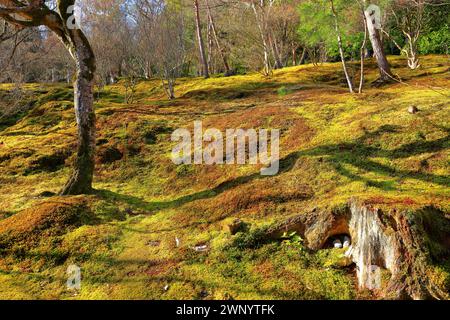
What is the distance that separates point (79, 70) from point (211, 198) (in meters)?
3.70

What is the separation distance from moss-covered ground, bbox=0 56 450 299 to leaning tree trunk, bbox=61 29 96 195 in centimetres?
46

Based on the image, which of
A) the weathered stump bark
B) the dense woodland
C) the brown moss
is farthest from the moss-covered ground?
the dense woodland

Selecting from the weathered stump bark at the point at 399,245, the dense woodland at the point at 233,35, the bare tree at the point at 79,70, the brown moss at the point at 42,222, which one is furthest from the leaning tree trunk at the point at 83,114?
the weathered stump bark at the point at 399,245

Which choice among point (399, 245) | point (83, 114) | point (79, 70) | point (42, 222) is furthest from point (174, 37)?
point (399, 245)

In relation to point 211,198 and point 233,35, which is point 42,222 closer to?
point 211,198

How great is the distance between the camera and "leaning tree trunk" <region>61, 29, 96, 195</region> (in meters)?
7.01

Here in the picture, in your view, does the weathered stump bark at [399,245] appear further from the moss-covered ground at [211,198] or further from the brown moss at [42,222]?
the brown moss at [42,222]

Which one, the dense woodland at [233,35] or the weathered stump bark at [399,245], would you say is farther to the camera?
the dense woodland at [233,35]

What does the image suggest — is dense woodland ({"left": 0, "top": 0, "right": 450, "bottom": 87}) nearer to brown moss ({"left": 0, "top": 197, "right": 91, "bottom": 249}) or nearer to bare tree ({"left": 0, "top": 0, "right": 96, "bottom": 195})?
bare tree ({"left": 0, "top": 0, "right": 96, "bottom": 195})

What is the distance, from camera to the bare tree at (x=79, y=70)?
690 cm

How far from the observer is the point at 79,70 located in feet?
23.0

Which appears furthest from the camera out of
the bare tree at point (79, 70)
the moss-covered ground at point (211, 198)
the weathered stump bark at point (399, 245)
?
the bare tree at point (79, 70)

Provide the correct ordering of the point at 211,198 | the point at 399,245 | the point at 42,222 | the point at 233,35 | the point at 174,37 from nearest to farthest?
the point at 399,245
the point at 42,222
the point at 211,198
the point at 174,37
the point at 233,35
